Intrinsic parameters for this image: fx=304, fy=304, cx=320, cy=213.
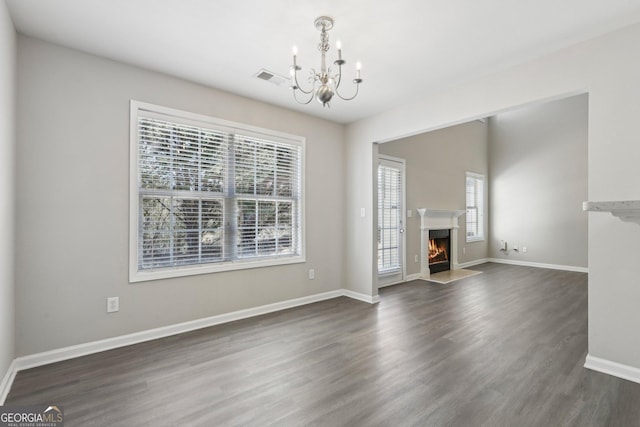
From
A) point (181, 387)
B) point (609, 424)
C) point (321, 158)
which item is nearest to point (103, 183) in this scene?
point (181, 387)

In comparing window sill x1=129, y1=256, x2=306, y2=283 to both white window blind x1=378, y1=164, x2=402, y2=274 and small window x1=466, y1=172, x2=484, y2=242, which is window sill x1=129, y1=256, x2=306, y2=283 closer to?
white window blind x1=378, y1=164, x2=402, y2=274

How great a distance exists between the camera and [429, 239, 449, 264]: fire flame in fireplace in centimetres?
627

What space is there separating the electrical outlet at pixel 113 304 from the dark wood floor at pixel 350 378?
376mm

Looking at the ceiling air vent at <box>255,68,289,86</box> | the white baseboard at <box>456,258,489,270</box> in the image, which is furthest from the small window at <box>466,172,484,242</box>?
the ceiling air vent at <box>255,68,289,86</box>

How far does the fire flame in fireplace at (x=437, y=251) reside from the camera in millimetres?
6275

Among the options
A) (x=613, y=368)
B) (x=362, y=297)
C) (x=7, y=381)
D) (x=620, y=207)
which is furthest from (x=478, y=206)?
(x=7, y=381)

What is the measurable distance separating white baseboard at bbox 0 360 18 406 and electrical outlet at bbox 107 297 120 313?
679 mm

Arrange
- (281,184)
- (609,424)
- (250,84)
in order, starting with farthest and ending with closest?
(281,184) → (250,84) → (609,424)

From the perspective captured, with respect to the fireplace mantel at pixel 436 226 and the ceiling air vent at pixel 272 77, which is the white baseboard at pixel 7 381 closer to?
the ceiling air vent at pixel 272 77

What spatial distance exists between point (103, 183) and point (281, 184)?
6.34ft

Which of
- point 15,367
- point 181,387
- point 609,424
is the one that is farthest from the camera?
point 15,367

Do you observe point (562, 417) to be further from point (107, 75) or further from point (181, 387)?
point (107, 75)

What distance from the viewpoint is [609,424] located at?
1770 millimetres

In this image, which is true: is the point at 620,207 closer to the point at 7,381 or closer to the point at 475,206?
the point at 7,381
